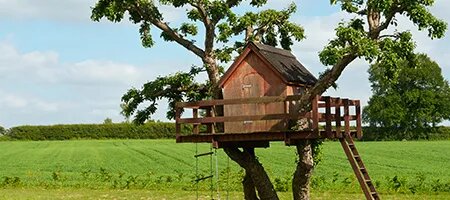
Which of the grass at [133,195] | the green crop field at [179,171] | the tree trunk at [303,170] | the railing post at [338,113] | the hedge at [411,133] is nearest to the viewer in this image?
the railing post at [338,113]

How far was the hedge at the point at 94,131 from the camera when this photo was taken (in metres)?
96.2

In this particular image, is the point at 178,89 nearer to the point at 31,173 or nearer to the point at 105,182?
the point at 105,182

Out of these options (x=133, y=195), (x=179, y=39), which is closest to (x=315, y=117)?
(x=179, y=39)

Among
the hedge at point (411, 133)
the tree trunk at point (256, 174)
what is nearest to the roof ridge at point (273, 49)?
the tree trunk at point (256, 174)

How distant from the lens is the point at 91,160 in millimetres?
59562

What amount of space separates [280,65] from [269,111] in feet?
4.79

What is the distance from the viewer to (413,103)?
105m

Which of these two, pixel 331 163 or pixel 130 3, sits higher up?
pixel 130 3

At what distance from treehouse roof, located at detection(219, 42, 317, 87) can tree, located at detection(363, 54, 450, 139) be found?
263ft

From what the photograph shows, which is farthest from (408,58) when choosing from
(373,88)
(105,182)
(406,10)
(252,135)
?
(373,88)

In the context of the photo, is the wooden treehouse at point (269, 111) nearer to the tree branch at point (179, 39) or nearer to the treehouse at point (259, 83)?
the treehouse at point (259, 83)

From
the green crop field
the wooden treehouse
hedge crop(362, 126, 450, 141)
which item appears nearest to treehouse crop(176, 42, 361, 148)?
the wooden treehouse

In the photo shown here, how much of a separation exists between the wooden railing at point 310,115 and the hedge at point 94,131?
238 ft

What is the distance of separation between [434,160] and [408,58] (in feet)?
125
